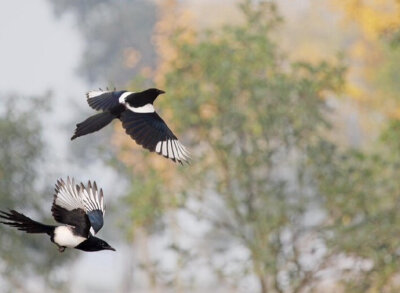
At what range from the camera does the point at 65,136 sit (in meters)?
41.0

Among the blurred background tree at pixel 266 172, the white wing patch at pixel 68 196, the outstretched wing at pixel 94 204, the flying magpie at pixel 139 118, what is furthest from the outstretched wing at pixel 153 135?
the blurred background tree at pixel 266 172

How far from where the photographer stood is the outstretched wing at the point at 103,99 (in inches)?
211

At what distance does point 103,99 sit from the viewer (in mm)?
5594

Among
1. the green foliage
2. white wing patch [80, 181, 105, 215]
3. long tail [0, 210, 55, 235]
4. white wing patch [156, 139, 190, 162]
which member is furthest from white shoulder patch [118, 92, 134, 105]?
the green foliage

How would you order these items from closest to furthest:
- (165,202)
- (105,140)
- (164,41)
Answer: (165,202), (164,41), (105,140)

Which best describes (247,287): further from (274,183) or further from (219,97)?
(219,97)

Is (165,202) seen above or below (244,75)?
below

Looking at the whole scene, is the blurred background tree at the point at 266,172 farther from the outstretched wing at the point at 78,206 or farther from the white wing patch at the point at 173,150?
the outstretched wing at the point at 78,206

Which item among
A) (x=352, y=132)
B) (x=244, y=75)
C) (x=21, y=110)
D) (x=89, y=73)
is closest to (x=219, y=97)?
(x=244, y=75)

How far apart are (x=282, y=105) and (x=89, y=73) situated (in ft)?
86.5

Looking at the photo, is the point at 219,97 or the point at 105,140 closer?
the point at 219,97

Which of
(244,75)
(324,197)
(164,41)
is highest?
(164,41)

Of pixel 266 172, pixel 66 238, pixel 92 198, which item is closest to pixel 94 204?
pixel 92 198

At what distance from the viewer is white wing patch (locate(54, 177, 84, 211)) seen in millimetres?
4906
